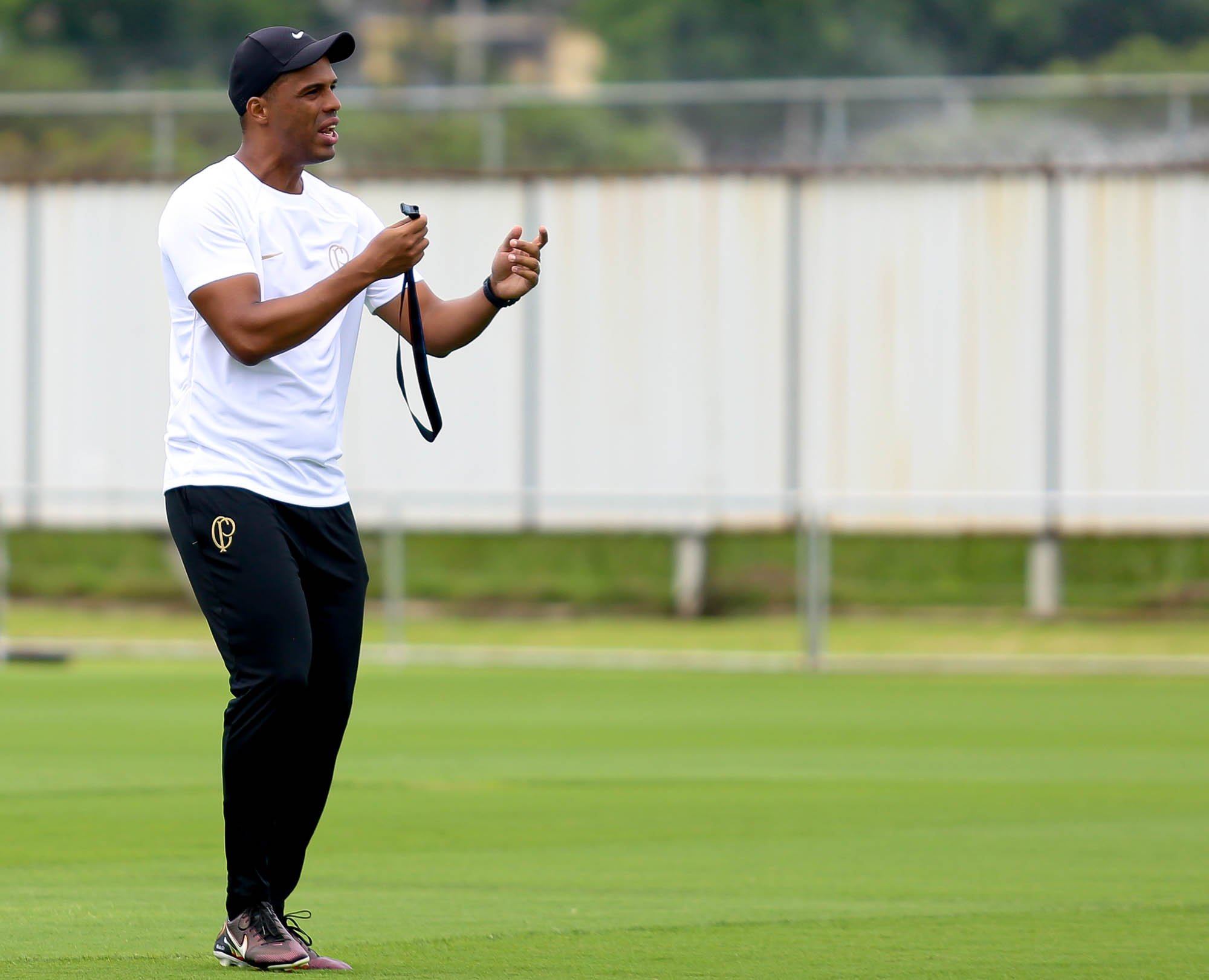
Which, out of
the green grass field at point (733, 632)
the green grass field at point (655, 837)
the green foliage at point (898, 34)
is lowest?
the green grass field at point (733, 632)

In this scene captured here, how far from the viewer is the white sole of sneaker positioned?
4.89 meters

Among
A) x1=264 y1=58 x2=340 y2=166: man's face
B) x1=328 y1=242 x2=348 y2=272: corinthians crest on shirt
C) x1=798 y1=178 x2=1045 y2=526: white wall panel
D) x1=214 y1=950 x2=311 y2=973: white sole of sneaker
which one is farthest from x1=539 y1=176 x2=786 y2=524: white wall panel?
x1=214 y1=950 x2=311 y2=973: white sole of sneaker

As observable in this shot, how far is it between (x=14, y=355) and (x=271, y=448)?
1854cm

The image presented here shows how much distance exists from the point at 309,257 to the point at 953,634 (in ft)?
47.4

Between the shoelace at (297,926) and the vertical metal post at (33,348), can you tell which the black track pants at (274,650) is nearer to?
the shoelace at (297,926)

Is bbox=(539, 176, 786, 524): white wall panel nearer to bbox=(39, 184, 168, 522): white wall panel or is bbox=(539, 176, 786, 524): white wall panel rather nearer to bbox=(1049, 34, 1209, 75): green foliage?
bbox=(39, 184, 168, 522): white wall panel

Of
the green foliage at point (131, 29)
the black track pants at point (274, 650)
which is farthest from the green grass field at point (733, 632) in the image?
the green foliage at point (131, 29)

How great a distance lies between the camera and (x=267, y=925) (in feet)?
16.2

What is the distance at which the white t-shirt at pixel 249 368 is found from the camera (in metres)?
4.93

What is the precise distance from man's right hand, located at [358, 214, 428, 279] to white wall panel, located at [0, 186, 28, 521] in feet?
60.6

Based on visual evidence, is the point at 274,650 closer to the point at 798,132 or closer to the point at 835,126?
the point at 835,126

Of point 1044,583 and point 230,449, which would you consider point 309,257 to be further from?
point 1044,583

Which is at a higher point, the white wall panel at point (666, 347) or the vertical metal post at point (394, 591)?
the white wall panel at point (666, 347)

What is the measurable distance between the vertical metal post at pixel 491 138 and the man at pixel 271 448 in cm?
1715
